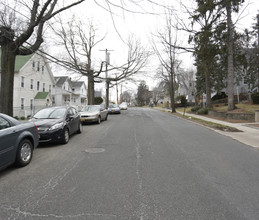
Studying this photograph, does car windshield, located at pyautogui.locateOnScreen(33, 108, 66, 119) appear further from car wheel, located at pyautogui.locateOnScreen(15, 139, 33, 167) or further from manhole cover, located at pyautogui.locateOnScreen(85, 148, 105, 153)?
car wheel, located at pyautogui.locateOnScreen(15, 139, 33, 167)

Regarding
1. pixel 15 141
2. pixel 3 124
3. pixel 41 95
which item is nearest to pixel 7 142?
pixel 15 141

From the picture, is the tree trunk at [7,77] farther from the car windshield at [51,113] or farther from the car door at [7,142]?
the car door at [7,142]

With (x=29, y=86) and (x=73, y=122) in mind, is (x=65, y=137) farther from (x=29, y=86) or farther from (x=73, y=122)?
(x=29, y=86)

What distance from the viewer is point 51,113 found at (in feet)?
27.7

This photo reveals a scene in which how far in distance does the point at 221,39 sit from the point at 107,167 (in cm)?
1866

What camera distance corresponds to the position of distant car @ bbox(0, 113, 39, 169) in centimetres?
416

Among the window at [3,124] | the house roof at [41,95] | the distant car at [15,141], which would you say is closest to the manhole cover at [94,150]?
the distant car at [15,141]

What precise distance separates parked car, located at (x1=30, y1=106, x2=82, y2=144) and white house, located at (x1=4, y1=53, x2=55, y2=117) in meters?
15.7

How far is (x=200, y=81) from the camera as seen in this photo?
124ft

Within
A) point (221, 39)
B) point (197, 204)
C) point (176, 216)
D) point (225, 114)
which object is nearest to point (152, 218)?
point (176, 216)

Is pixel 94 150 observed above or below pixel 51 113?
below

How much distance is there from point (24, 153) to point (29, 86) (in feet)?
84.0

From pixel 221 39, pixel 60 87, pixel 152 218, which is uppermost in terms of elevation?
pixel 221 39

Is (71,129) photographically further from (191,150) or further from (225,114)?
(225,114)
